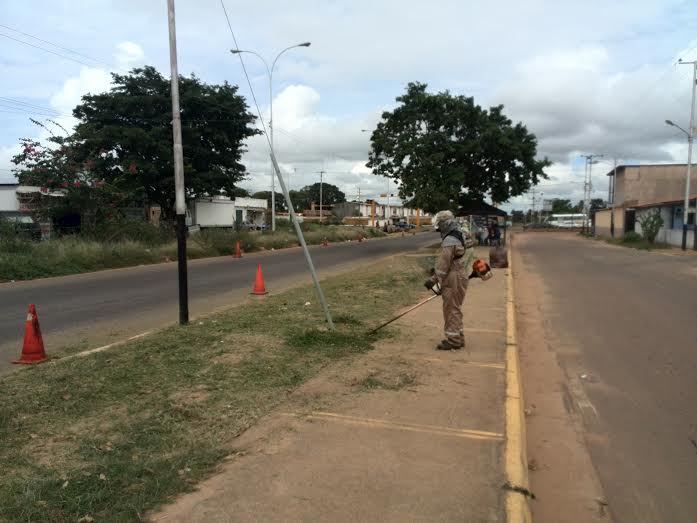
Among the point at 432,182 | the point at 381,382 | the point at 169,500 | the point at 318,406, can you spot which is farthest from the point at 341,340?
the point at 432,182

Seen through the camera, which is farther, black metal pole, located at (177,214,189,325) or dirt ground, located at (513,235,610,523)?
black metal pole, located at (177,214,189,325)

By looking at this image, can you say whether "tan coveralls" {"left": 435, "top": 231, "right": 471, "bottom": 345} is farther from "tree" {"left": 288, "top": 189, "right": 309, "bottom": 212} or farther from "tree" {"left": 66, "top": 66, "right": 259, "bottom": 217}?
"tree" {"left": 288, "top": 189, "right": 309, "bottom": 212}

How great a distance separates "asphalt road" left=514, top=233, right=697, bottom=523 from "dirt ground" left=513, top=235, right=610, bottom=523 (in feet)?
0.24

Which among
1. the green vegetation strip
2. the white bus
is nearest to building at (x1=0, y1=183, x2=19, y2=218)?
the green vegetation strip

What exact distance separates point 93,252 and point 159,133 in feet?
38.7

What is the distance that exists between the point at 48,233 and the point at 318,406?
19.7 metres

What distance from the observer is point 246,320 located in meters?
8.20

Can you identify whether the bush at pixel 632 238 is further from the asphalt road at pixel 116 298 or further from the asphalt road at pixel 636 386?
the asphalt road at pixel 116 298

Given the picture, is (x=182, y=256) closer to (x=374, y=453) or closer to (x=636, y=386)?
(x=374, y=453)

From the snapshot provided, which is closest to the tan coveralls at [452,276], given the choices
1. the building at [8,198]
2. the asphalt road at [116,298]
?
the asphalt road at [116,298]

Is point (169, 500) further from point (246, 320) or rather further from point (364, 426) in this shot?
point (246, 320)

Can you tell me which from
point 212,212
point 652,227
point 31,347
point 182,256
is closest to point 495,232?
point 652,227

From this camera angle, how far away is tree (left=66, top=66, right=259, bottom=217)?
89.9 feet

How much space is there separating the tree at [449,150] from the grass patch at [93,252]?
949 centimetres
